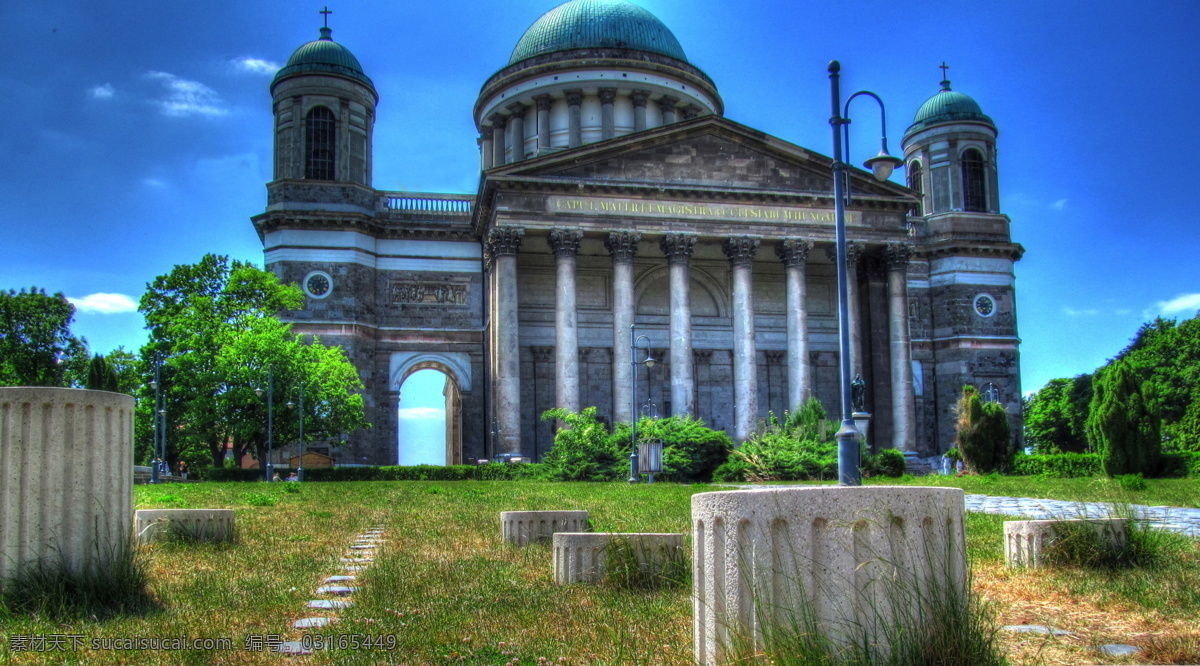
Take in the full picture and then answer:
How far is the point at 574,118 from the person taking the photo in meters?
54.7

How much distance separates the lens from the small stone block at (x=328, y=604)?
8.00 metres

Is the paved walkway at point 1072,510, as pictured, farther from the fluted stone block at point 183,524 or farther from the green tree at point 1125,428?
the green tree at point 1125,428

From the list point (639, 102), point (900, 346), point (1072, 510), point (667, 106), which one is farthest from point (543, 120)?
point (1072, 510)

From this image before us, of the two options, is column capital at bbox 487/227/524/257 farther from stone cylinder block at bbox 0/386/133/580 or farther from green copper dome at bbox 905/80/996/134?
stone cylinder block at bbox 0/386/133/580

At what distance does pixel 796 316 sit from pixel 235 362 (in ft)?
74.1

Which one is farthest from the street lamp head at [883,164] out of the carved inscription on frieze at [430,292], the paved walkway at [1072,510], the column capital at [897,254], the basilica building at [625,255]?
the carved inscription on frieze at [430,292]

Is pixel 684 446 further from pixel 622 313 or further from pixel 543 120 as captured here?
pixel 543 120

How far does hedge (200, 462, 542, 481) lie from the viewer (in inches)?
1565

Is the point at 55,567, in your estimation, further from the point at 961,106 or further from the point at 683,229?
the point at 961,106

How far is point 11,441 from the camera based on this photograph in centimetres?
762

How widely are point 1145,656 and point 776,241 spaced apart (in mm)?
39891

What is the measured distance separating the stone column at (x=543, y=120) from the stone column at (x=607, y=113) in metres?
2.85

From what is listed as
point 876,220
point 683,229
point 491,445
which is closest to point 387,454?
point 491,445

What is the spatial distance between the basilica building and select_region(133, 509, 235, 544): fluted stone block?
2711cm
